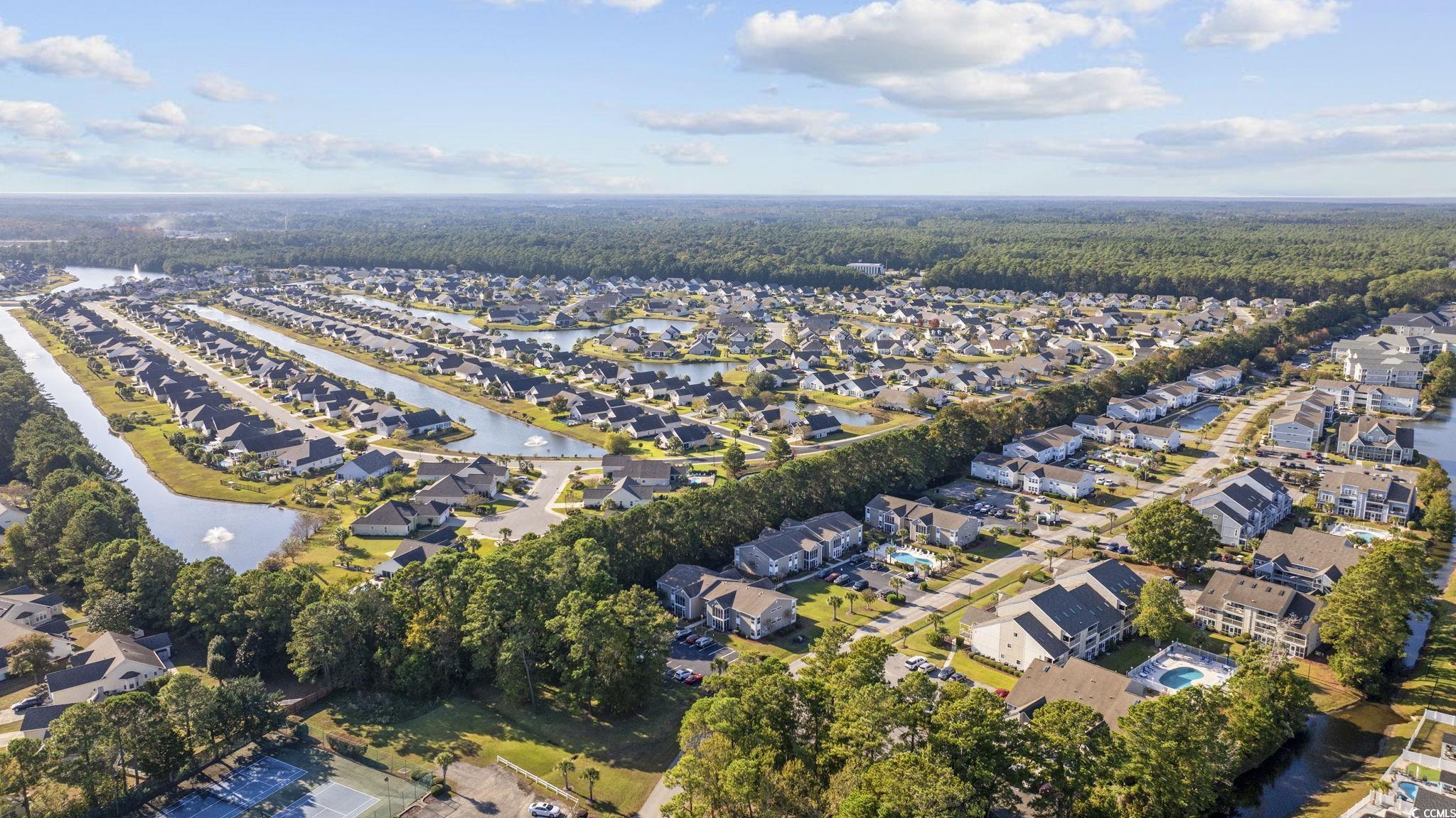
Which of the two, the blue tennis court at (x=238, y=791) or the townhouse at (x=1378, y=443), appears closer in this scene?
the blue tennis court at (x=238, y=791)

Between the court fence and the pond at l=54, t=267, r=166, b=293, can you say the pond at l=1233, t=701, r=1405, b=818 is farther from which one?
the pond at l=54, t=267, r=166, b=293

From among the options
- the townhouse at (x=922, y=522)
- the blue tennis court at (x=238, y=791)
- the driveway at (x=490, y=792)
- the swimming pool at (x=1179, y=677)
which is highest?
the townhouse at (x=922, y=522)

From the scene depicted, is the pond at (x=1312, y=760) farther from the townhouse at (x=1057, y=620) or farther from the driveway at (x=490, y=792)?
the driveway at (x=490, y=792)

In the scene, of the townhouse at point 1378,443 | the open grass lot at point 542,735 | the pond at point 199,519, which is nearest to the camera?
the open grass lot at point 542,735

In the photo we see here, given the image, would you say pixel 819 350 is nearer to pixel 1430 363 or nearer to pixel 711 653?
pixel 1430 363

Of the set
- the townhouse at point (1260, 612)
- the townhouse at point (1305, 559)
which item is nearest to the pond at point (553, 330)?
the townhouse at point (1305, 559)

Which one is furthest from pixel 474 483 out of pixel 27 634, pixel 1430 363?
pixel 1430 363
